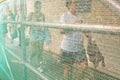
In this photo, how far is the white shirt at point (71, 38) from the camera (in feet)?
7.71

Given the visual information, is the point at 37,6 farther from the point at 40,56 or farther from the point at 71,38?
the point at 71,38

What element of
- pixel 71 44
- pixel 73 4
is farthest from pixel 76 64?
pixel 73 4

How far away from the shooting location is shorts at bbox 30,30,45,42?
329cm

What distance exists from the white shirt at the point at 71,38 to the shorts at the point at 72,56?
1.3 inches

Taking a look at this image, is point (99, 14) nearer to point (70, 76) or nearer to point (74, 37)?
point (74, 37)

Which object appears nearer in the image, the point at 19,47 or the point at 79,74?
the point at 79,74

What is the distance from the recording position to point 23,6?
4.05m

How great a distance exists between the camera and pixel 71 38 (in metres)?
2.48

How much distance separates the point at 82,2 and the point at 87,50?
37 centimetres

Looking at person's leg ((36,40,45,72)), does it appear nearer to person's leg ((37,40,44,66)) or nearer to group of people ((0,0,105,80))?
person's leg ((37,40,44,66))

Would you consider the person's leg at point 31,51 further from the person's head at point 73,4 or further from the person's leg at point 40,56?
the person's head at point 73,4

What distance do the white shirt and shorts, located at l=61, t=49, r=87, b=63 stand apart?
3 cm

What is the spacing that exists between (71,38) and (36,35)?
112 centimetres

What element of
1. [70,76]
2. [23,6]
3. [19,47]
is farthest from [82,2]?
[19,47]
